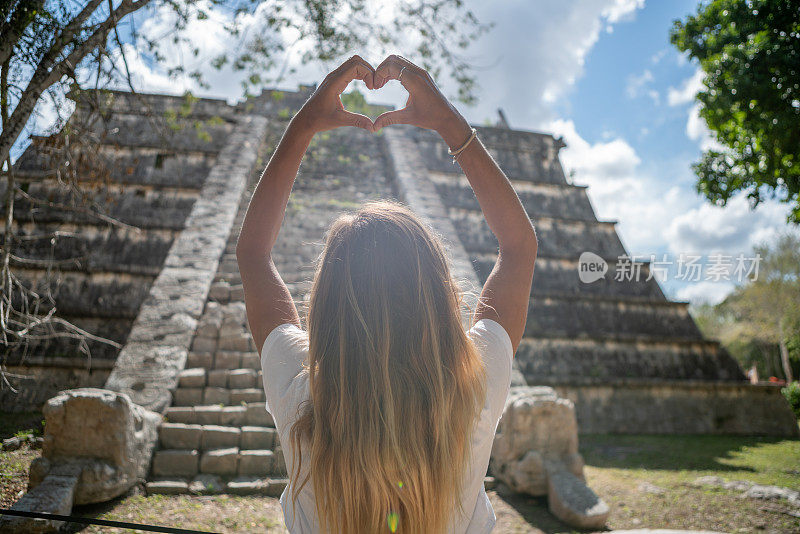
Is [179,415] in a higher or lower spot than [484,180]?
lower

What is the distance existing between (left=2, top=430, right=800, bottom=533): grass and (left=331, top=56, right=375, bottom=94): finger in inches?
123

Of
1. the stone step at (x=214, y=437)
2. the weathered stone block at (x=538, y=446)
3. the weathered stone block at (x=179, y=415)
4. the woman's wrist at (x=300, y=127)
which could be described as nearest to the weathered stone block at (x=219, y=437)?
the stone step at (x=214, y=437)

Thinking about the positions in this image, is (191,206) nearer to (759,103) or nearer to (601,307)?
(601,307)

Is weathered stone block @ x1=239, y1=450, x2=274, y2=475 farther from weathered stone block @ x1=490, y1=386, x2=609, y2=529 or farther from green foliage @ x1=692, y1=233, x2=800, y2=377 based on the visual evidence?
green foliage @ x1=692, y1=233, x2=800, y2=377

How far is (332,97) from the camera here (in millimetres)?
1484

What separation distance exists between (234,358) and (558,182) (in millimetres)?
8329

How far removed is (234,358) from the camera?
505cm

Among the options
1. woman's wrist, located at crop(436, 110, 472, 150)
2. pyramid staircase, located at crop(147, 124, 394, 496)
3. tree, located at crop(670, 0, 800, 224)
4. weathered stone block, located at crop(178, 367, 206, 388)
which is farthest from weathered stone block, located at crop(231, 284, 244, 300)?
tree, located at crop(670, 0, 800, 224)

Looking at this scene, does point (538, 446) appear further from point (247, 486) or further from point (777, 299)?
point (777, 299)

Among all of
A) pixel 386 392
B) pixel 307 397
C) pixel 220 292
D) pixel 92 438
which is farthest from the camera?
pixel 220 292

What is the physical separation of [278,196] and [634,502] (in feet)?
13.7

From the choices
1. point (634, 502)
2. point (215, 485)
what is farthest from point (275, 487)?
point (634, 502)

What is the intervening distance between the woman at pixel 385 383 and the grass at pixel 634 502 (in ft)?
8.65

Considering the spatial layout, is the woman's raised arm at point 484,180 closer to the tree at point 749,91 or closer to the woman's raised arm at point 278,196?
the woman's raised arm at point 278,196
